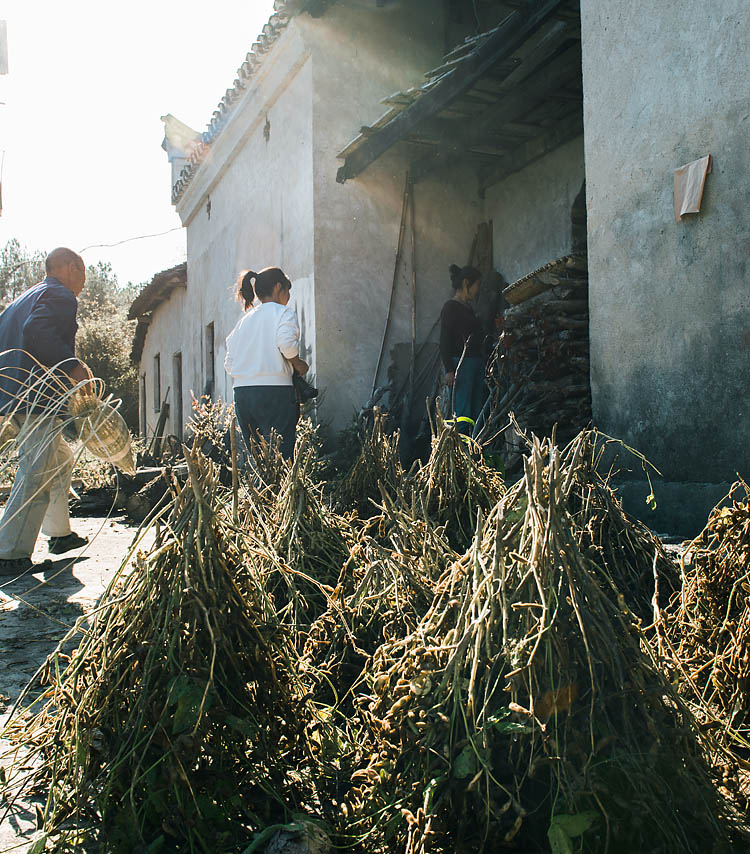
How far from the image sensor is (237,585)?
5.58ft

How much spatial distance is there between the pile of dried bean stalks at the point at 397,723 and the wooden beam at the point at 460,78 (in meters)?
4.85

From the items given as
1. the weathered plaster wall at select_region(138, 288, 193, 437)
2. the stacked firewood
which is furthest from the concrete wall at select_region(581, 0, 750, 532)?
the weathered plaster wall at select_region(138, 288, 193, 437)

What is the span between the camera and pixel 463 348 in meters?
6.03

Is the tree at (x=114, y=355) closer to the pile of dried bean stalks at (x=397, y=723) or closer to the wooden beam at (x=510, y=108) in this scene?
the wooden beam at (x=510, y=108)

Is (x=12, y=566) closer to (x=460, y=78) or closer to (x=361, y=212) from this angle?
(x=460, y=78)

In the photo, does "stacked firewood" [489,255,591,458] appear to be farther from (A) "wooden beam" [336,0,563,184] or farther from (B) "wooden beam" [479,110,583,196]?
(B) "wooden beam" [479,110,583,196]

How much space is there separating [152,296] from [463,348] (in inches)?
522

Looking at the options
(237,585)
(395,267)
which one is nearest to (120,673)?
(237,585)

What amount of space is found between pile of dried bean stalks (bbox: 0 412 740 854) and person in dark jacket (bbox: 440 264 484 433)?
14.4 ft

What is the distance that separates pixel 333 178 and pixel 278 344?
3.73 metres

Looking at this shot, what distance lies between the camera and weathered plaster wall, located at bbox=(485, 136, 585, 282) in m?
7.59

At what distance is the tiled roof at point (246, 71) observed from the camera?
790 centimetres

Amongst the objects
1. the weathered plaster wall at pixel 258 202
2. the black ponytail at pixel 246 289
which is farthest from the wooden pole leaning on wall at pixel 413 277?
the black ponytail at pixel 246 289

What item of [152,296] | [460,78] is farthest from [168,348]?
[460,78]
